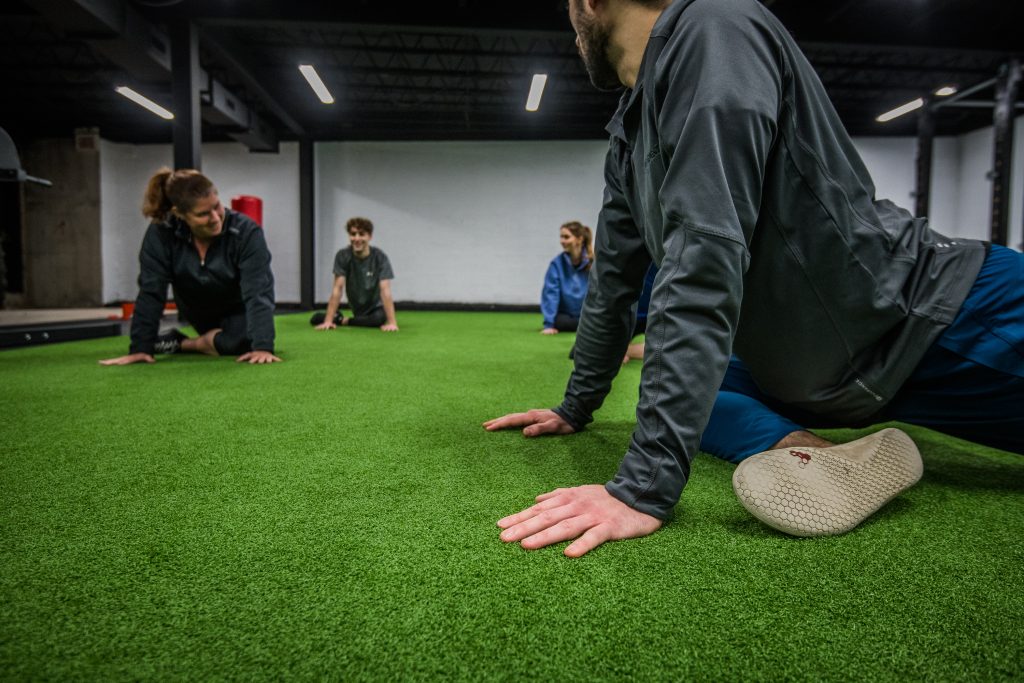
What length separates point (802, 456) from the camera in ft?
2.86

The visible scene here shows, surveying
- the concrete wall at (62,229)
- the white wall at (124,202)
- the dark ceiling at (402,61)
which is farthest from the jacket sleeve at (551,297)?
the concrete wall at (62,229)

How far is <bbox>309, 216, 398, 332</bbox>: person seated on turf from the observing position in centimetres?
503

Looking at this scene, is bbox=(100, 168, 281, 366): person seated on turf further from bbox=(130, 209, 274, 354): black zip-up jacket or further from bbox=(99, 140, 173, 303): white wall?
bbox=(99, 140, 173, 303): white wall

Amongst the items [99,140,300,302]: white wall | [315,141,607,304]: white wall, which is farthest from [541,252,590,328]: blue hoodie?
[99,140,300,302]: white wall

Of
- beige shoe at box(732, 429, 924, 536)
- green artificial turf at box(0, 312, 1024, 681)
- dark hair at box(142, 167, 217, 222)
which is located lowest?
green artificial turf at box(0, 312, 1024, 681)

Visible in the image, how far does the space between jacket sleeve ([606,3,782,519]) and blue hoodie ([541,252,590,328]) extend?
401 cm

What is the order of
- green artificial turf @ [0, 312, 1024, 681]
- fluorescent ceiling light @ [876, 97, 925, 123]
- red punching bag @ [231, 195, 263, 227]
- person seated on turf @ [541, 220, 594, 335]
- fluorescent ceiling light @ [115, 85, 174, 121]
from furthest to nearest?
red punching bag @ [231, 195, 263, 227] → fluorescent ceiling light @ [876, 97, 925, 123] → fluorescent ceiling light @ [115, 85, 174, 121] → person seated on turf @ [541, 220, 594, 335] → green artificial turf @ [0, 312, 1024, 681]

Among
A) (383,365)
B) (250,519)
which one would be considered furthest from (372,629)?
(383,365)

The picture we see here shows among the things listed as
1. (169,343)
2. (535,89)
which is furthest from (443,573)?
(535,89)

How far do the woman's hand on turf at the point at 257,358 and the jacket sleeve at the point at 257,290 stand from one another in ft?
0.08

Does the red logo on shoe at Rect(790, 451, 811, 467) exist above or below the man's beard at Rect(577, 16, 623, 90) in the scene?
below

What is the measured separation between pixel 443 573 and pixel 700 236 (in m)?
0.58

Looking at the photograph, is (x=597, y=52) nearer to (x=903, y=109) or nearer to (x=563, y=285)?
(x=563, y=285)

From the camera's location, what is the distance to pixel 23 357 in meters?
2.96
